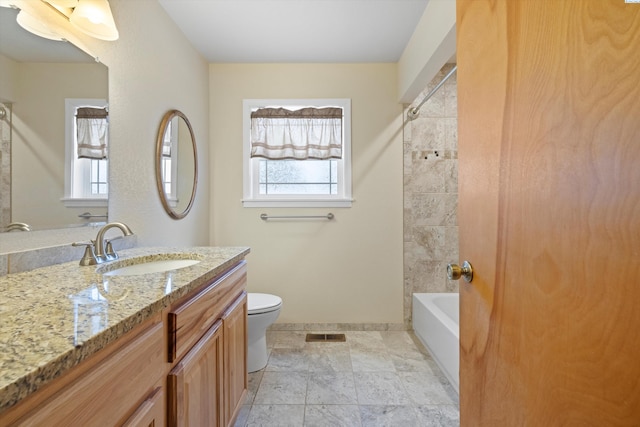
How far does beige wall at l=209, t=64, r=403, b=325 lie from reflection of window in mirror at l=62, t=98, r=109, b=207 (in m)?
1.21

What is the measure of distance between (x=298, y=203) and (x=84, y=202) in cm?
153

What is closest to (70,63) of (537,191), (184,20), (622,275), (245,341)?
(184,20)

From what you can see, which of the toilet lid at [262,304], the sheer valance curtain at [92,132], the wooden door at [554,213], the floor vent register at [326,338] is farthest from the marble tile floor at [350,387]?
the sheer valance curtain at [92,132]

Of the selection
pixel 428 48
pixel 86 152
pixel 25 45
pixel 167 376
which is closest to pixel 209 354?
pixel 167 376

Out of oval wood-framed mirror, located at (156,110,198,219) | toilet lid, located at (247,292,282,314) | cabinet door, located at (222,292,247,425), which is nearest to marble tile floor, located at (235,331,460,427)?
cabinet door, located at (222,292,247,425)

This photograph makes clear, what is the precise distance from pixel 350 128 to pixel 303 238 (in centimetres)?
106

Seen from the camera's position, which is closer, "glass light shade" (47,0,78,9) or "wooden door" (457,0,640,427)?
"wooden door" (457,0,640,427)

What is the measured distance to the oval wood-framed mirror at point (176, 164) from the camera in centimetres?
181

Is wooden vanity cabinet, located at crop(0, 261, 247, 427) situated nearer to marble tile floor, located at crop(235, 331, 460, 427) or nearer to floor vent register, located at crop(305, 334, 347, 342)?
marble tile floor, located at crop(235, 331, 460, 427)

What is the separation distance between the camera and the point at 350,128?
99.6 inches

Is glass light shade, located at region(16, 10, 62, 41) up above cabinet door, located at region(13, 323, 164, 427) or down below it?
above

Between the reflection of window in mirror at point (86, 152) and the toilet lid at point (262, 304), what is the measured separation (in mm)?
1012

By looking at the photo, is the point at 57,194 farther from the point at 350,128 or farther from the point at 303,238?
the point at 350,128

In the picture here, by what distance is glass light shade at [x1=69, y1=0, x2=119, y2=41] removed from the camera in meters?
1.20
